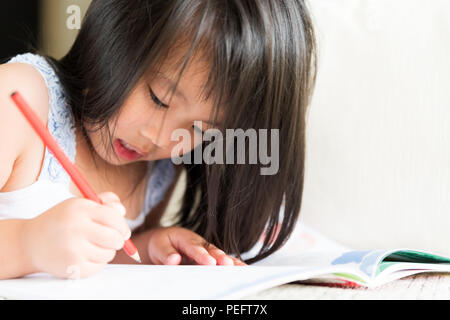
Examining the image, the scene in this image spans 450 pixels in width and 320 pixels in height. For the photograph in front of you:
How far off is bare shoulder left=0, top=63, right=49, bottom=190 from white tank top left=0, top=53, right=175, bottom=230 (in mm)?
26

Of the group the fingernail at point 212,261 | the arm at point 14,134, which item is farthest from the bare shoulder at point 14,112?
the fingernail at point 212,261

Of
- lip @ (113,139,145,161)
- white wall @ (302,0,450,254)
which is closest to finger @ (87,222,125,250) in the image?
lip @ (113,139,145,161)

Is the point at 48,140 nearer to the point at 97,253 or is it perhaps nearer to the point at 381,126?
the point at 97,253

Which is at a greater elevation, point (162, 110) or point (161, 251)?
point (162, 110)

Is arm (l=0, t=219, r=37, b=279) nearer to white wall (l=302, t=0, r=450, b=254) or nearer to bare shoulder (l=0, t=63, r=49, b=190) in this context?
bare shoulder (l=0, t=63, r=49, b=190)

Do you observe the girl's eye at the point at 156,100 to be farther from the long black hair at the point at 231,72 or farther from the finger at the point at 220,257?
the finger at the point at 220,257

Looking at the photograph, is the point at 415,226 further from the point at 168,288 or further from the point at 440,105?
the point at 168,288

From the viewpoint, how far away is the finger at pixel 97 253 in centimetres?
44

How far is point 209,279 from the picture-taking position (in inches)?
17.2

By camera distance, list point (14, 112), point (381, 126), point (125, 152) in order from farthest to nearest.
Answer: point (381, 126), point (125, 152), point (14, 112)

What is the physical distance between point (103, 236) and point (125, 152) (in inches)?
9.7

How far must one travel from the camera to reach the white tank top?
59cm

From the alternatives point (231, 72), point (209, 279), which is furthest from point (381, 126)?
point (209, 279)

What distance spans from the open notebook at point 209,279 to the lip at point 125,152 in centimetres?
19
